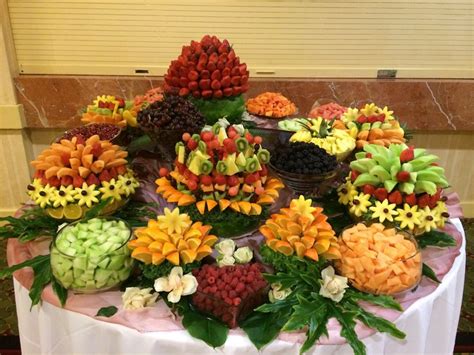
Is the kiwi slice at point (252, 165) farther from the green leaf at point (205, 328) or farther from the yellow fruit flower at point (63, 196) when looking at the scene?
the yellow fruit flower at point (63, 196)

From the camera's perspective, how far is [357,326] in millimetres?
1218

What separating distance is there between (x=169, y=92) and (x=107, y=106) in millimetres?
442

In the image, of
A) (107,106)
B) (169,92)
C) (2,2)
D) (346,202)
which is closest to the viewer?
(346,202)

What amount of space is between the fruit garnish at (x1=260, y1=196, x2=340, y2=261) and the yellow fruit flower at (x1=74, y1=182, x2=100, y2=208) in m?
0.66

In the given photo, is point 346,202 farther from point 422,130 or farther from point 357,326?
point 422,130

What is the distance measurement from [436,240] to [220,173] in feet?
2.81

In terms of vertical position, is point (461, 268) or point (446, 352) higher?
point (461, 268)

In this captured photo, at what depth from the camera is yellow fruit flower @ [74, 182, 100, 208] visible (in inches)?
61.9

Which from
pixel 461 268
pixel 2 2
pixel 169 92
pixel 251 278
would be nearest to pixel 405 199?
pixel 461 268

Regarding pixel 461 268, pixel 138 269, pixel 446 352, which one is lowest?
pixel 446 352

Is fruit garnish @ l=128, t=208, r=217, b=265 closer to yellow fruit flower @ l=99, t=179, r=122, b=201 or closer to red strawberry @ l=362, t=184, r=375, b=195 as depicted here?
yellow fruit flower @ l=99, t=179, r=122, b=201

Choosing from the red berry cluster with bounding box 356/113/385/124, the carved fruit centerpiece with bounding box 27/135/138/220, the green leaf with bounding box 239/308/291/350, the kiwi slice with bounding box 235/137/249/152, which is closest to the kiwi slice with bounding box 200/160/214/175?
the kiwi slice with bounding box 235/137/249/152

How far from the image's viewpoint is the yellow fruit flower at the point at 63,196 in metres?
1.56

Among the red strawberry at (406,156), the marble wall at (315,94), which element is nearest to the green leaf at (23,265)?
the red strawberry at (406,156)
